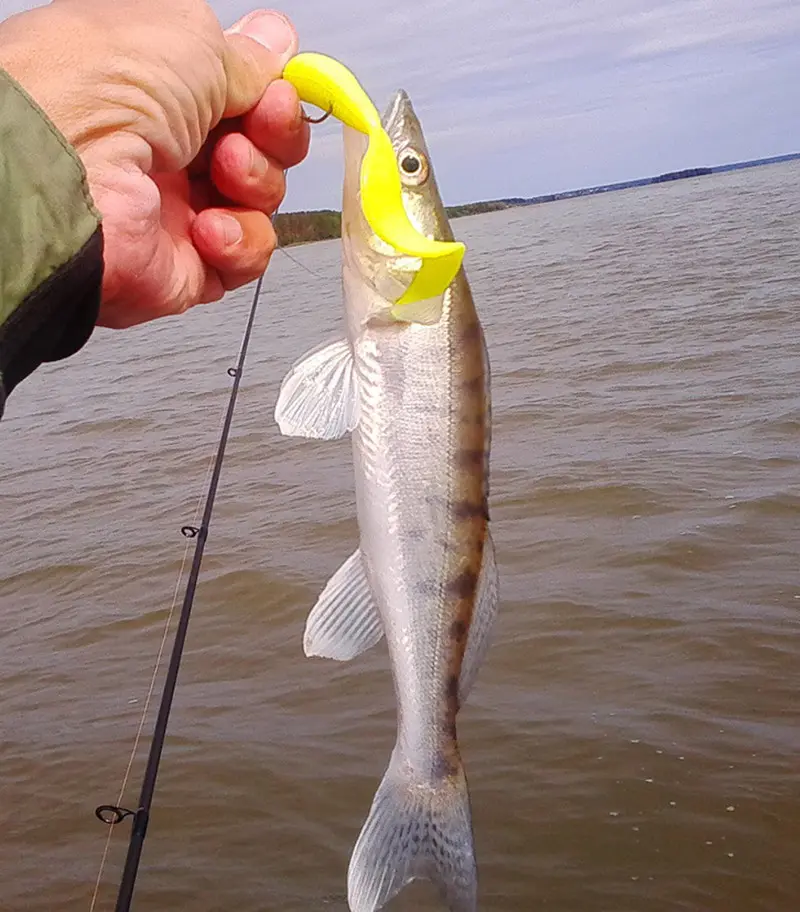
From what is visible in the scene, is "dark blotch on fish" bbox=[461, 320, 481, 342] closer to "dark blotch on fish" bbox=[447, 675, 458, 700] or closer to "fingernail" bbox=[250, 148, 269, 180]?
"fingernail" bbox=[250, 148, 269, 180]

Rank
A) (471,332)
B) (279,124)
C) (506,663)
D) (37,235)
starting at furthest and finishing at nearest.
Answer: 1. (506,663)
2. (279,124)
3. (471,332)
4. (37,235)

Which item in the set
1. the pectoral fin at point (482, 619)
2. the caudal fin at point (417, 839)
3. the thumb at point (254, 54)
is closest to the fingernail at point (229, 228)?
the thumb at point (254, 54)

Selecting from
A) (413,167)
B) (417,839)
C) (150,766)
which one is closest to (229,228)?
(413,167)

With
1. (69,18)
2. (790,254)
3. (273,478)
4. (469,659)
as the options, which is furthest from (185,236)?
(790,254)

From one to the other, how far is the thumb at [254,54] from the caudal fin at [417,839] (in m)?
1.48

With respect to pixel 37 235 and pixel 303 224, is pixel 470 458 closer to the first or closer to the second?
pixel 37 235

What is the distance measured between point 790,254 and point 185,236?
1675 cm

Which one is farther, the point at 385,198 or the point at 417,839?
the point at 417,839

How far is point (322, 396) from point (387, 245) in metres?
0.35

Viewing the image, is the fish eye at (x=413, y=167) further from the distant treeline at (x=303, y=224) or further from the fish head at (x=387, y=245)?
the distant treeline at (x=303, y=224)

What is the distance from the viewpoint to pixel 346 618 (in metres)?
2.09

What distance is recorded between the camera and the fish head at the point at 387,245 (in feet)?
6.09

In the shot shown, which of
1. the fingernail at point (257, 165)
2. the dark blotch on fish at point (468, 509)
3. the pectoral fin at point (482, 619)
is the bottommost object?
the pectoral fin at point (482, 619)

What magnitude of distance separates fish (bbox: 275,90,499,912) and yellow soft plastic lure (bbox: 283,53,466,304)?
3.0 inches
